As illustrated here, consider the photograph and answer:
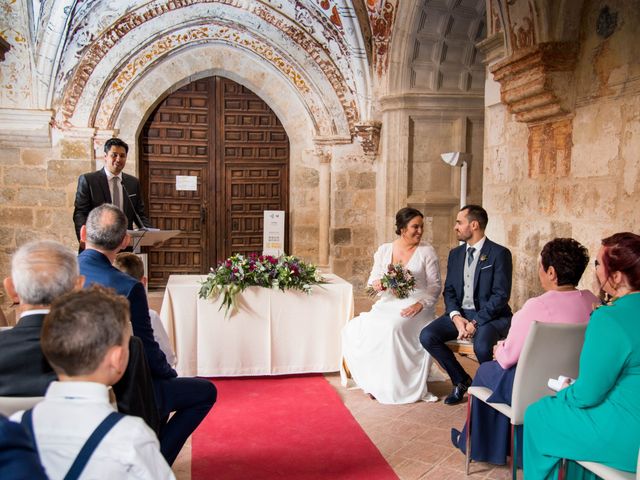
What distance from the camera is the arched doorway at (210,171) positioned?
981 cm

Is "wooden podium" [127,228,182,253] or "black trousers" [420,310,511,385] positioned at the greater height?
"wooden podium" [127,228,182,253]

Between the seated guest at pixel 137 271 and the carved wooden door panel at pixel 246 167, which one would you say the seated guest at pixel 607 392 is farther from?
the carved wooden door panel at pixel 246 167

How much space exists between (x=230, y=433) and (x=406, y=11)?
5968 mm

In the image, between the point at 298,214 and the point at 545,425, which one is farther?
the point at 298,214

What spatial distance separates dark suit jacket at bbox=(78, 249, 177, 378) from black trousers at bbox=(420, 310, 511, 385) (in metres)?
2.14

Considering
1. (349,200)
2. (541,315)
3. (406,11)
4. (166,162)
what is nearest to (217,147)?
(166,162)

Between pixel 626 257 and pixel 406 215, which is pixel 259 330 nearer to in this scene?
pixel 406 215

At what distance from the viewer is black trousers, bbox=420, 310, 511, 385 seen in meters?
4.16

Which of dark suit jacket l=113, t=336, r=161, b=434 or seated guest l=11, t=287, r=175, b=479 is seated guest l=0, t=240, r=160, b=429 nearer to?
dark suit jacket l=113, t=336, r=161, b=434

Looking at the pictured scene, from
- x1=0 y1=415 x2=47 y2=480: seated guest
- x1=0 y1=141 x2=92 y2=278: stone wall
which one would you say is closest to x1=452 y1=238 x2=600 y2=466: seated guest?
x1=0 y1=415 x2=47 y2=480: seated guest

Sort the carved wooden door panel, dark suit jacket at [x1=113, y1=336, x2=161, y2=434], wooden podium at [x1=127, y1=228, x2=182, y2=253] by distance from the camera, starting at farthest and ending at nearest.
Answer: the carved wooden door panel < wooden podium at [x1=127, y1=228, x2=182, y2=253] < dark suit jacket at [x1=113, y1=336, x2=161, y2=434]

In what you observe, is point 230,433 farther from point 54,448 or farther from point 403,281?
point 54,448

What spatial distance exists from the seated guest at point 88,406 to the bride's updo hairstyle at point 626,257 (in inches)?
71.0

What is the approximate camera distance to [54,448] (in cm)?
146
